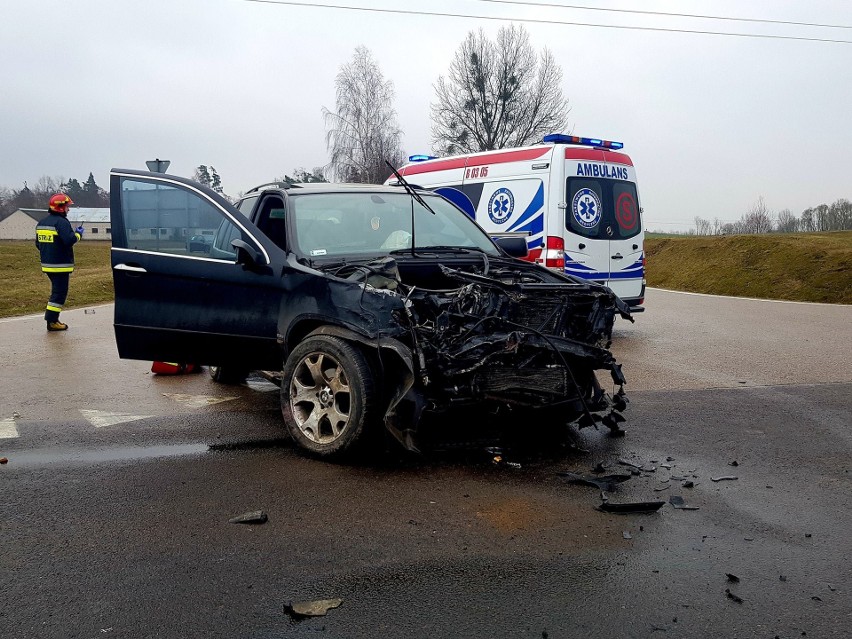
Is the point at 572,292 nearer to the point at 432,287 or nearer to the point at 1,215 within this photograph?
the point at 432,287

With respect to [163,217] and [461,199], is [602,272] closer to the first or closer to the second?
[461,199]

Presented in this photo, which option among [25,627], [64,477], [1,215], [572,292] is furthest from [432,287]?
[1,215]

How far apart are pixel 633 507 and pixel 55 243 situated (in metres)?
10.9

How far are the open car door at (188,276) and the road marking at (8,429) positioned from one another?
0.94 metres

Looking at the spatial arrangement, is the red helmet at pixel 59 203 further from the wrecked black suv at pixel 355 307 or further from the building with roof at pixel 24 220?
the building with roof at pixel 24 220

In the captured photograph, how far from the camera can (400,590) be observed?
3.31 meters

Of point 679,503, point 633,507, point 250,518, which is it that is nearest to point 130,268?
point 250,518

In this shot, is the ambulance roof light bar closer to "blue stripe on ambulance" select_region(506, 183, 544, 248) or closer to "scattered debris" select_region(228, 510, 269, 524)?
"blue stripe on ambulance" select_region(506, 183, 544, 248)

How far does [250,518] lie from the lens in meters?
4.08

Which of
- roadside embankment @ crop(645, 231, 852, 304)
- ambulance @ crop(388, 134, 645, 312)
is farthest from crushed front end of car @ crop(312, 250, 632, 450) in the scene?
roadside embankment @ crop(645, 231, 852, 304)

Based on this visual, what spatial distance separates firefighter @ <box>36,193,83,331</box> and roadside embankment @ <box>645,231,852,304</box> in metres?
16.0

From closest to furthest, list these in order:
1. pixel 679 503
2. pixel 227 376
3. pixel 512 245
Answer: pixel 679 503 → pixel 512 245 → pixel 227 376

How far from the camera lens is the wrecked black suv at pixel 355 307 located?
15.9 feet

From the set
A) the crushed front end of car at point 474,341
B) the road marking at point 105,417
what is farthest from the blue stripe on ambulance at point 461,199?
the crushed front end of car at point 474,341
